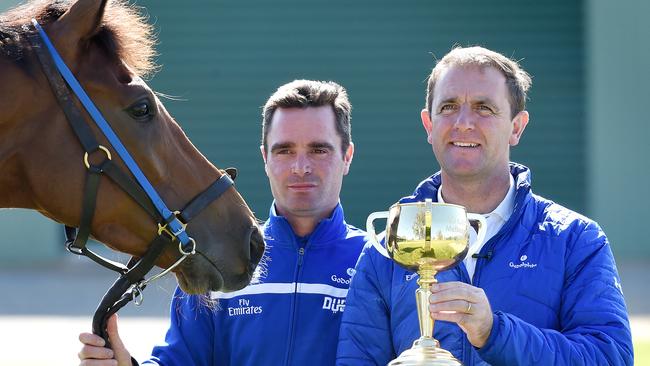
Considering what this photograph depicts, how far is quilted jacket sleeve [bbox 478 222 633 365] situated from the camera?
276 cm

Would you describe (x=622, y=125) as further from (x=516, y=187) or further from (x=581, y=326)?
(x=581, y=326)

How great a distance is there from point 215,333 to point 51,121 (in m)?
0.94

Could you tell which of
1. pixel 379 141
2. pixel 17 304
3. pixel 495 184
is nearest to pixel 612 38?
pixel 379 141

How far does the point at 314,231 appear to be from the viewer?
141 inches

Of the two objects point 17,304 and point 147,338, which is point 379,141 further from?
point 147,338

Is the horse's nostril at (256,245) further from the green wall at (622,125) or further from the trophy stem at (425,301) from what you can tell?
the green wall at (622,125)

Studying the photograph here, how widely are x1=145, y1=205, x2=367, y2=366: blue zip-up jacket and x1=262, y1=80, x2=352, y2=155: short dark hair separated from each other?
0.34 meters

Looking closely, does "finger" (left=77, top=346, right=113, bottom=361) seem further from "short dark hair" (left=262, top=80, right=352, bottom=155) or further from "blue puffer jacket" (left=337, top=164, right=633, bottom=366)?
"short dark hair" (left=262, top=80, right=352, bottom=155)

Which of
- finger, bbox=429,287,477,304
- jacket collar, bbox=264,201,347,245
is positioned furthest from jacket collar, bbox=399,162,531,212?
finger, bbox=429,287,477,304

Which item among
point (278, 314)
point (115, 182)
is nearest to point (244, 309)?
point (278, 314)

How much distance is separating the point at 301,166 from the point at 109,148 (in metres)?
0.75

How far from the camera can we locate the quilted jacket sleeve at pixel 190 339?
11.3ft

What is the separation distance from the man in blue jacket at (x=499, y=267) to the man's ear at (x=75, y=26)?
106cm

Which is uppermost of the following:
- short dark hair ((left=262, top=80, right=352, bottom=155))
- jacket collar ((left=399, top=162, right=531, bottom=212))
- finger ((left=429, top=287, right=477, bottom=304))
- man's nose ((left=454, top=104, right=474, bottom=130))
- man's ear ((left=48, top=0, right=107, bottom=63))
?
man's ear ((left=48, top=0, right=107, bottom=63))
